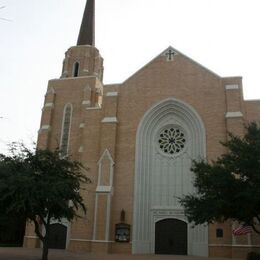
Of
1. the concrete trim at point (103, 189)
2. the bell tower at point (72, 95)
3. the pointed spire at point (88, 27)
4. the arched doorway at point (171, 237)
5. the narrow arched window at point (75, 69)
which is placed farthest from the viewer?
the pointed spire at point (88, 27)

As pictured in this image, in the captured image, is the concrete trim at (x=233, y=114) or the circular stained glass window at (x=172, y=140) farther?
the circular stained glass window at (x=172, y=140)

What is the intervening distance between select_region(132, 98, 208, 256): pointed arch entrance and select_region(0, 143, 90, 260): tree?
351 inches

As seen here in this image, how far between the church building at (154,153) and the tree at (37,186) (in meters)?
7.94

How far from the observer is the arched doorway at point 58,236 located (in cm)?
2975

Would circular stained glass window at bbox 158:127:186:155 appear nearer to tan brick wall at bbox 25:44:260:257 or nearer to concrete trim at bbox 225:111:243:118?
tan brick wall at bbox 25:44:260:257

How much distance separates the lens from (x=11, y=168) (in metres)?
19.3

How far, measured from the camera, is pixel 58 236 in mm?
30047

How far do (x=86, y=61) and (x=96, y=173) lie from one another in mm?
13418

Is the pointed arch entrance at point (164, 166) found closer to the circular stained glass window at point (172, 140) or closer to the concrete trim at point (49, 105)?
the circular stained glass window at point (172, 140)

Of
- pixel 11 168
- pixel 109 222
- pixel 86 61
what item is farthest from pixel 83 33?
pixel 11 168

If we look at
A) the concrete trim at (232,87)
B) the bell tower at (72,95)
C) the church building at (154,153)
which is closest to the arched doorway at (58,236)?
the church building at (154,153)

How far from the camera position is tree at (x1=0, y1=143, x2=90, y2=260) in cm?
1795

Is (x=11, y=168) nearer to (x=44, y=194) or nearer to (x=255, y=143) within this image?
(x=44, y=194)

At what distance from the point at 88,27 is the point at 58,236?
22.9 m
